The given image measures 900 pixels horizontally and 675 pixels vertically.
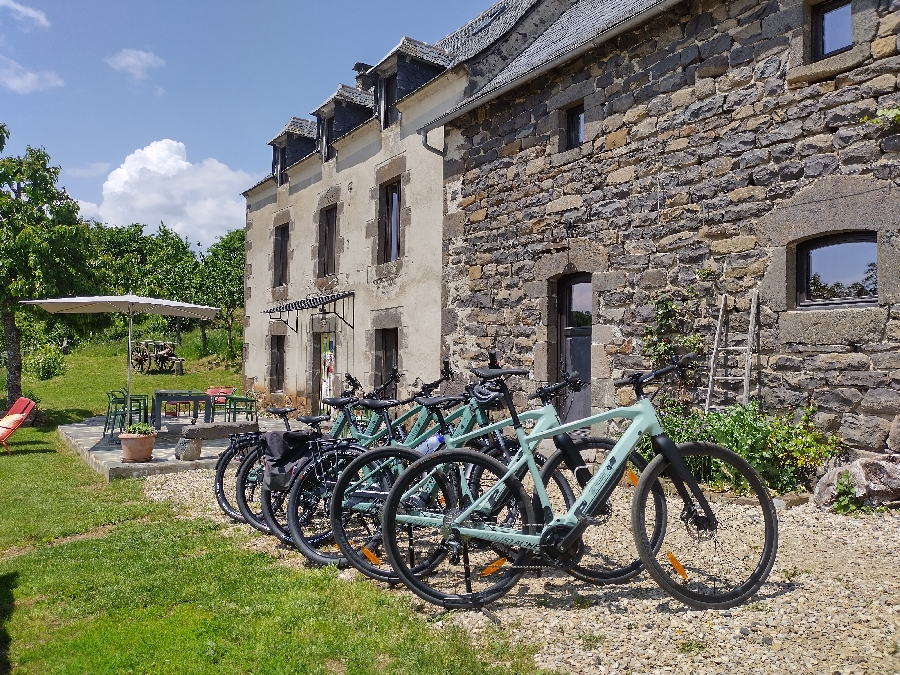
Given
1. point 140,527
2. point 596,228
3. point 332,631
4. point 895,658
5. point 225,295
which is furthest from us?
point 225,295

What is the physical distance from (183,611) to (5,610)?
98cm

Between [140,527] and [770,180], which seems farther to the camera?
[770,180]

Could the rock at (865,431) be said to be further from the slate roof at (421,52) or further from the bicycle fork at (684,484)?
the slate roof at (421,52)

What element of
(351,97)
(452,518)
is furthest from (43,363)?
(452,518)

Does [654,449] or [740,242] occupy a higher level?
[740,242]

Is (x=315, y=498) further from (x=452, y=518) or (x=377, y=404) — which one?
(x=452, y=518)

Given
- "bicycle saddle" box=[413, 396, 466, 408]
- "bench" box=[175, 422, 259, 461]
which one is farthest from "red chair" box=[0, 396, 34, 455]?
"bicycle saddle" box=[413, 396, 466, 408]

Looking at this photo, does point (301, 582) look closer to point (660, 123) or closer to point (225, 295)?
point (660, 123)

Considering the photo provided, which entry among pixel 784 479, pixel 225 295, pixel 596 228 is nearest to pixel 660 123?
pixel 596 228

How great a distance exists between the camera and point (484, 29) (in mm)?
11133

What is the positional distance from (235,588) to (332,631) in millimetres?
881

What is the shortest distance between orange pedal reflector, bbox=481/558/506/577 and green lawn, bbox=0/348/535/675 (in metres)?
0.40

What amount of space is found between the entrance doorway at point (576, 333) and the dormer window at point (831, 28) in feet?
9.95

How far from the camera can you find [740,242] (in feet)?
18.9
